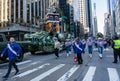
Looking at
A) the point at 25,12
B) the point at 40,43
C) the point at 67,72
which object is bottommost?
the point at 67,72

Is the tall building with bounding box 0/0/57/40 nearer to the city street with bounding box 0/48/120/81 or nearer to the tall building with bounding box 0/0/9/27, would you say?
the tall building with bounding box 0/0/9/27

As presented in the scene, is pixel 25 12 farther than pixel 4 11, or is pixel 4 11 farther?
pixel 25 12

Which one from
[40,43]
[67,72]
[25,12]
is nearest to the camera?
[67,72]

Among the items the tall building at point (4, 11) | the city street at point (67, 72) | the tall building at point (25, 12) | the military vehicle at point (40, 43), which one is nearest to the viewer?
the city street at point (67, 72)

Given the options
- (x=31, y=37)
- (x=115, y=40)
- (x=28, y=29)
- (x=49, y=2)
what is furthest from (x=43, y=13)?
(x=115, y=40)

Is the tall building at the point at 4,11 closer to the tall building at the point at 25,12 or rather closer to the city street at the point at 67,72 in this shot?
the tall building at the point at 25,12

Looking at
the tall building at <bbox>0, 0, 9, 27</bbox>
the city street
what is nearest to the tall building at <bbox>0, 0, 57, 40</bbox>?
the tall building at <bbox>0, 0, 9, 27</bbox>

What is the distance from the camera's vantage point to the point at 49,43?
2606 cm

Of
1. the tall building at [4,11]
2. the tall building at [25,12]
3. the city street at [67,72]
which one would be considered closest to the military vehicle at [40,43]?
the city street at [67,72]

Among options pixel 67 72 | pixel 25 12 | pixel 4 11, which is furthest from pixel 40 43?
pixel 25 12

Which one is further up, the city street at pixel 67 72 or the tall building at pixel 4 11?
the tall building at pixel 4 11

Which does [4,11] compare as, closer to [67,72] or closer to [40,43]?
[40,43]

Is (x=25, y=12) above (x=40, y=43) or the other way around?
above

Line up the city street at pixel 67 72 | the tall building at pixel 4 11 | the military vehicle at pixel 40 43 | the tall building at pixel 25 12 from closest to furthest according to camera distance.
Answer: the city street at pixel 67 72 → the military vehicle at pixel 40 43 → the tall building at pixel 25 12 → the tall building at pixel 4 11
